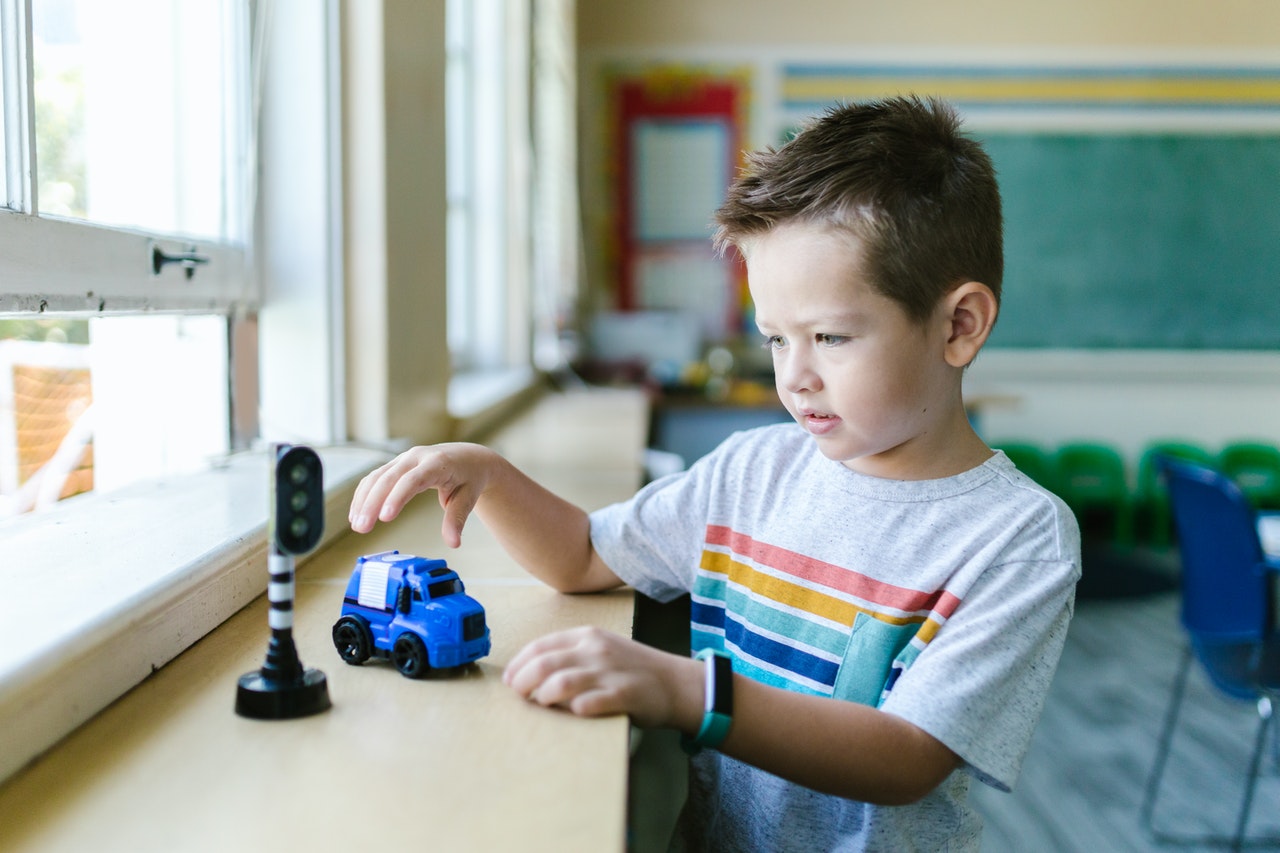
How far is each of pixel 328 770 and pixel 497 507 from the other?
0.41 m

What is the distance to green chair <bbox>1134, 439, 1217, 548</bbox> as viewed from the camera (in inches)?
196

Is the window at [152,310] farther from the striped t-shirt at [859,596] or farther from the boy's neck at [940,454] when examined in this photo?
the boy's neck at [940,454]

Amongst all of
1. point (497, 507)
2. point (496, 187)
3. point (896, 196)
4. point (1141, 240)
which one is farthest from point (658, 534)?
point (1141, 240)

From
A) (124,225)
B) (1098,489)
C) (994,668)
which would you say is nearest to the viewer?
(994,668)

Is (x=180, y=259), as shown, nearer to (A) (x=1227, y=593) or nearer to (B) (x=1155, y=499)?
(A) (x=1227, y=593)

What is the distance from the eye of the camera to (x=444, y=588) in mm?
817

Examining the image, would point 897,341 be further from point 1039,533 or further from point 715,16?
point 715,16

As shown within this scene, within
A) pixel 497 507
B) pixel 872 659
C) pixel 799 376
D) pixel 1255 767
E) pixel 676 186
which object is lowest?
pixel 1255 767

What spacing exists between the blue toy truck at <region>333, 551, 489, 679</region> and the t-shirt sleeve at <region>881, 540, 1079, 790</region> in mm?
303

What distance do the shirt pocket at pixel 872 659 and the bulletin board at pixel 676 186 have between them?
14.0 ft

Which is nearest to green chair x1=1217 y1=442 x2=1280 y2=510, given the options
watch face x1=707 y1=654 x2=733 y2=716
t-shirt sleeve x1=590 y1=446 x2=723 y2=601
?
t-shirt sleeve x1=590 y1=446 x2=723 y2=601

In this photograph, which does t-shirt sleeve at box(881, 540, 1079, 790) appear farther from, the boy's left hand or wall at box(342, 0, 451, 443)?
wall at box(342, 0, 451, 443)

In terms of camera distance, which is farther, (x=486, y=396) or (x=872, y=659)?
(x=486, y=396)

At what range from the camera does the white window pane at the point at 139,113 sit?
1.05m
